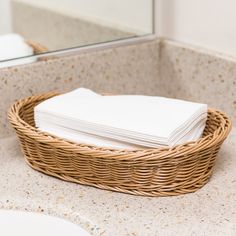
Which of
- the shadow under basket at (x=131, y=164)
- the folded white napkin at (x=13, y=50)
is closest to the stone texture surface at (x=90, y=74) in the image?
the folded white napkin at (x=13, y=50)

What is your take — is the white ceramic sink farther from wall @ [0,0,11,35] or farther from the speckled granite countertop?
wall @ [0,0,11,35]

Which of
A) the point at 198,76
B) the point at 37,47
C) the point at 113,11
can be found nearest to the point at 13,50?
the point at 37,47

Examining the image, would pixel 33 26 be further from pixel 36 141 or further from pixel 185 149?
pixel 185 149

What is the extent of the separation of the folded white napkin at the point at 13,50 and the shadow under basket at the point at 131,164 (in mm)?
190

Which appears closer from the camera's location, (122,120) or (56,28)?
(122,120)

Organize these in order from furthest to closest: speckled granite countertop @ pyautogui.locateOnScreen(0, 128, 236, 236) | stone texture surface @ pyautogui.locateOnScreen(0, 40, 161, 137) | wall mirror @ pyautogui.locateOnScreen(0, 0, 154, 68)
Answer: wall mirror @ pyautogui.locateOnScreen(0, 0, 154, 68) < stone texture surface @ pyautogui.locateOnScreen(0, 40, 161, 137) < speckled granite countertop @ pyautogui.locateOnScreen(0, 128, 236, 236)

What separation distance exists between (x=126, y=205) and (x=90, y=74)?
385 millimetres

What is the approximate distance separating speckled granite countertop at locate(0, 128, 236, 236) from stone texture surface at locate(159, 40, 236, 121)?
0.19m

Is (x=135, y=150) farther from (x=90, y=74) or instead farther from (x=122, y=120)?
(x=90, y=74)

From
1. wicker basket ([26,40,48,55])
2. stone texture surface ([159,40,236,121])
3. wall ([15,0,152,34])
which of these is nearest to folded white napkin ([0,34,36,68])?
wicker basket ([26,40,48,55])

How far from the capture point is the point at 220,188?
2.56ft

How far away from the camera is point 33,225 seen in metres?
0.75

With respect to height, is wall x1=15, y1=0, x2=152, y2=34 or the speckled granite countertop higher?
wall x1=15, y1=0, x2=152, y2=34

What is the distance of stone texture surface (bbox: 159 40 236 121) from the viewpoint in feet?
3.22
